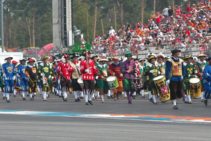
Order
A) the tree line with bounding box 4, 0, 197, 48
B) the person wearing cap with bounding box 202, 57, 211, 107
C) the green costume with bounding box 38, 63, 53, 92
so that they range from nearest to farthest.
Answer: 1. the person wearing cap with bounding box 202, 57, 211, 107
2. the green costume with bounding box 38, 63, 53, 92
3. the tree line with bounding box 4, 0, 197, 48

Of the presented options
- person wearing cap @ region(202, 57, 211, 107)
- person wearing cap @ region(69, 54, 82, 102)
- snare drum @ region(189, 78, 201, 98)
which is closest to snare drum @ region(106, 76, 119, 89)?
person wearing cap @ region(69, 54, 82, 102)

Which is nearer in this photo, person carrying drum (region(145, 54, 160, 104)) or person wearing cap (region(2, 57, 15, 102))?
person carrying drum (region(145, 54, 160, 104))

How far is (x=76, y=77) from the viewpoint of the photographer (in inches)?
1212

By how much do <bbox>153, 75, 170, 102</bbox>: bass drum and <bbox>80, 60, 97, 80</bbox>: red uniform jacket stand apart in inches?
94.8

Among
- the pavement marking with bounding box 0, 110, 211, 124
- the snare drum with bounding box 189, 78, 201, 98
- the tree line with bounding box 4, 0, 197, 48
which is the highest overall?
the tree line with bounding box 4, 0, 197, 48

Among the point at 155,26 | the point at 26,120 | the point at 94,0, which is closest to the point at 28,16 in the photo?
the point at 94,0

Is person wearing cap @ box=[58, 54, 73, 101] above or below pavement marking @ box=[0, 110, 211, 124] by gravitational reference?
above

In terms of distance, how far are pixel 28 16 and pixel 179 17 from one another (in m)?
52.6

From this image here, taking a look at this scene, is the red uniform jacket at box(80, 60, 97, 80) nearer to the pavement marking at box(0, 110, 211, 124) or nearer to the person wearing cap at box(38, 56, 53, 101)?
the pavement marking at box(0, 110, 211, 124)

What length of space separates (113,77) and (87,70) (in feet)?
9.53

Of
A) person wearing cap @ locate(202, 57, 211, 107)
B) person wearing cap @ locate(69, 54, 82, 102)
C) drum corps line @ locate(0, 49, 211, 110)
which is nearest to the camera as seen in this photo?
person wearing cap @ locate(202, 57, 211, 107)

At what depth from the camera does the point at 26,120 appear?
20141mm

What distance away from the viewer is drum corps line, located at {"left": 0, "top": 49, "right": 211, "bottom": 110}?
25219 millimetres

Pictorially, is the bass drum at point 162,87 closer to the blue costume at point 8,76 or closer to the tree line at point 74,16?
the blue costume at point 8,76
